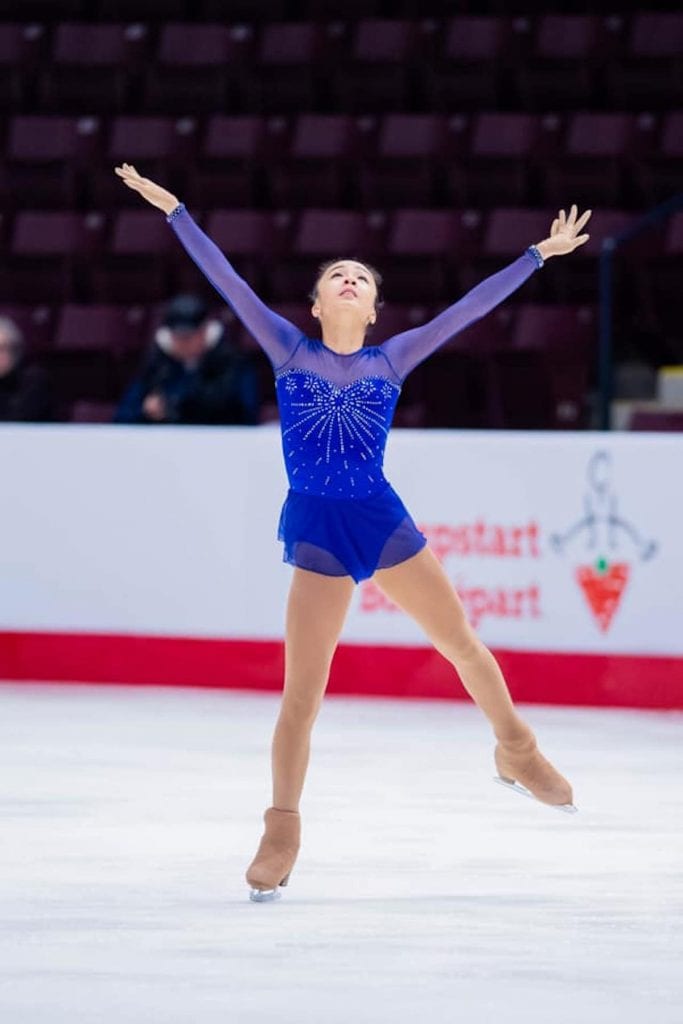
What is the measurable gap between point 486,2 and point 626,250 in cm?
246

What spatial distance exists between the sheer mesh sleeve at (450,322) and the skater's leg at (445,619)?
0.42 meters

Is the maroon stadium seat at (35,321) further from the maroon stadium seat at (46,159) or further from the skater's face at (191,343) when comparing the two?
the skater's face at (191,343)

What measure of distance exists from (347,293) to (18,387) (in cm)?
449

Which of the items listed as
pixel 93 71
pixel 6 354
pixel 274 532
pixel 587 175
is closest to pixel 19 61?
pixel 93 71

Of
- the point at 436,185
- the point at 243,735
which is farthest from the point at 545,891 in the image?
the point at 436,185

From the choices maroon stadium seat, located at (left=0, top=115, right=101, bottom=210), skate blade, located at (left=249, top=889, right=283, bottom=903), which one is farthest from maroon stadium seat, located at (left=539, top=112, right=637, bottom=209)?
skate blade, located at (left=249, top=889, right=283, bottom=903)

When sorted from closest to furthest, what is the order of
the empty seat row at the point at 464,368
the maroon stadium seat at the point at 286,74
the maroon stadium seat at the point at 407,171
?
the empty seat row at the point at 464,368 → the maroon stadium seat at the point at 407,171 → the maroon stadium seat at the point at 286,74

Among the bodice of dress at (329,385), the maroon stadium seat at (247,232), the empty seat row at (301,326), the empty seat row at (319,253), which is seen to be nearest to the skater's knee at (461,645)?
the bodice of dress at (329,385)

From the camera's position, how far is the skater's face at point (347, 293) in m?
4.66

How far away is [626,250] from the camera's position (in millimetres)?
10680

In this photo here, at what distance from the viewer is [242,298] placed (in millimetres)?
4629

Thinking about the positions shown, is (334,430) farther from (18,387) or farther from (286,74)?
(286,74)

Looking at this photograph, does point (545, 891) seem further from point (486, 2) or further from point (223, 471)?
point (486, 2)

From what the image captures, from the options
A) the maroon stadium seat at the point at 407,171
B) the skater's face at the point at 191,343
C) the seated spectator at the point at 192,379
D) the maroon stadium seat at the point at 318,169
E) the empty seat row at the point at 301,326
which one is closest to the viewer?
the seated spectator at the point at 192,379
